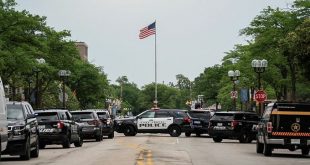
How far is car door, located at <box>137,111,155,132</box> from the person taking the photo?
45719 millimetres

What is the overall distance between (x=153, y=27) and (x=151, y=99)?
10226 cm

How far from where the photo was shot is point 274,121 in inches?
984

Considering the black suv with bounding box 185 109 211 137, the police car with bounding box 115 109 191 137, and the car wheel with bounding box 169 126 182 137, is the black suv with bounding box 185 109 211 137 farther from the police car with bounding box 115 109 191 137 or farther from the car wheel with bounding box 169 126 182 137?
the car wheel with bounding box 169 126 182 137

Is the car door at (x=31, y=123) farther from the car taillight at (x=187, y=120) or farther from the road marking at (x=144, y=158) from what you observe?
the car taillight at (x=187, y=120)

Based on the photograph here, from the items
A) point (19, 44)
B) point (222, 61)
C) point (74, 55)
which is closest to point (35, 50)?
point (19, 44)

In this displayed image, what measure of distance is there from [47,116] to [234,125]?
1243cm

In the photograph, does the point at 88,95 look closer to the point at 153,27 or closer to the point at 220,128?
the point at 153,27

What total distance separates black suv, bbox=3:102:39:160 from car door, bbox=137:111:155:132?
22.8 m

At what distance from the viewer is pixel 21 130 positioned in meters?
21.2

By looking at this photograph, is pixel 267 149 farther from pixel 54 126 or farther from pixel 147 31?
pixel 147 31

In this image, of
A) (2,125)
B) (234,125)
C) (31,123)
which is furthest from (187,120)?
(2,125)

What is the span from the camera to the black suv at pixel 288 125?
81.6 ft

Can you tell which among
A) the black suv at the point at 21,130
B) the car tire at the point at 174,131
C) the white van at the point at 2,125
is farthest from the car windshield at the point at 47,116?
the car tire at the point at 174,131

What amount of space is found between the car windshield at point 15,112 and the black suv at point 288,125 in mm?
8690
